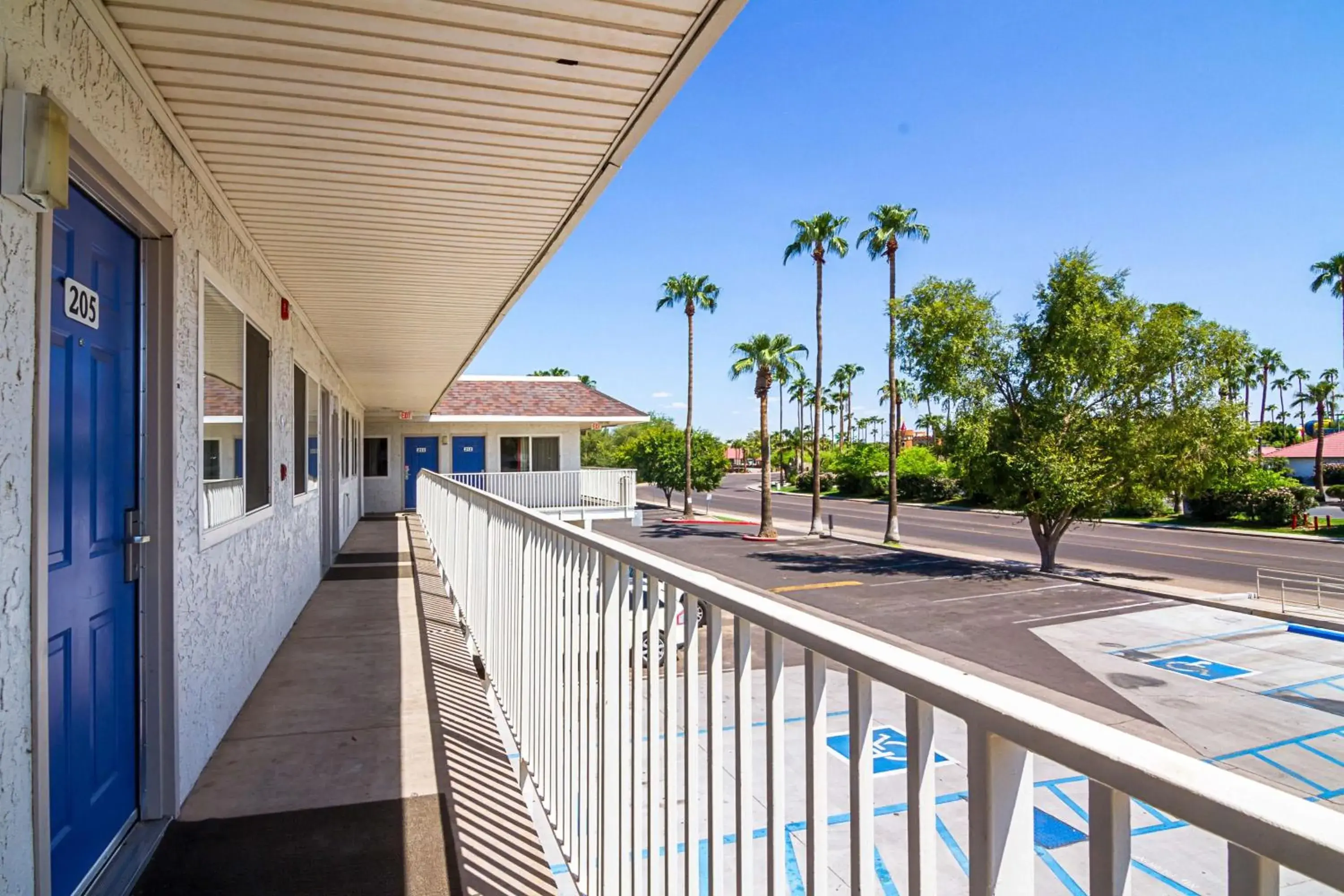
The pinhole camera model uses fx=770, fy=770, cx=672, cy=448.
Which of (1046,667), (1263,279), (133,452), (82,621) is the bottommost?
(1046,667)

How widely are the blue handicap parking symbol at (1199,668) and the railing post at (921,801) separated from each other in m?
10.3

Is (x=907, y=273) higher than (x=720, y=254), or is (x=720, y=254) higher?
(x=720, y=254)

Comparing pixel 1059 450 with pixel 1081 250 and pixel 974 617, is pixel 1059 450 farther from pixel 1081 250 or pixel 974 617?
pixel 974 617

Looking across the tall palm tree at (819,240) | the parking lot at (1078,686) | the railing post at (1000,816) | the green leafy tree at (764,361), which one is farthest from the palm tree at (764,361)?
the railing post at (1000,816)

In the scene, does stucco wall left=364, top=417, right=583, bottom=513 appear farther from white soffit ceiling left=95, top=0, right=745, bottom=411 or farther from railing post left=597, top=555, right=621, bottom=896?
railing post left=597, top=555, right=621, bottom=896

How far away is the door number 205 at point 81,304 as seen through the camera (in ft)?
7.88

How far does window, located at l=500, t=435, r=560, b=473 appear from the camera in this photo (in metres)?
23.5

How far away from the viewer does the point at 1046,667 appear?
946 cm

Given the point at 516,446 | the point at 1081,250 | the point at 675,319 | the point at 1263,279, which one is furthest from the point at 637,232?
the point at 1263,279

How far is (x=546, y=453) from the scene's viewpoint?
23.6 m

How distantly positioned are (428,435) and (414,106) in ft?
68.8

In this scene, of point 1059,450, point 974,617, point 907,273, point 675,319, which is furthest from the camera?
point 675,319

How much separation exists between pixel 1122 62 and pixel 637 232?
60.4 ft

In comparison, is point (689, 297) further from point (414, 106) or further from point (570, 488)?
point (414, 106)
